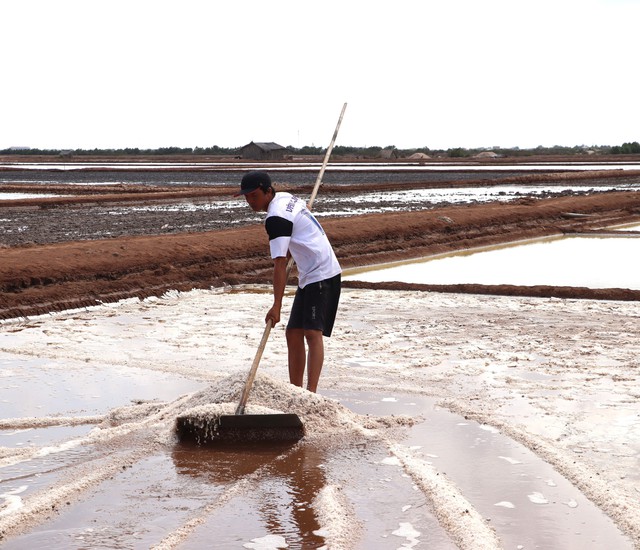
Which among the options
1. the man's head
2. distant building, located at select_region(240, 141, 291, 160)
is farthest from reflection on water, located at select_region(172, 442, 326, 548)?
distant building, located at select_region(240, 141, 291, 160)

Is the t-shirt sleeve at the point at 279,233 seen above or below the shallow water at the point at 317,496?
above

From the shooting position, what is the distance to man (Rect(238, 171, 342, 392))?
5.20 m

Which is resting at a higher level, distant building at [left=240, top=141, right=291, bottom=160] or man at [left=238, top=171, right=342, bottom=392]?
distant building at [left=240, top=141, right=291, bottom=160]

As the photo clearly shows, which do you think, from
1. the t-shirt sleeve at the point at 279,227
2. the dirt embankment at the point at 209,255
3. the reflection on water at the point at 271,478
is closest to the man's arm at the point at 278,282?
the t-shirt sleeve at the point at 279,227

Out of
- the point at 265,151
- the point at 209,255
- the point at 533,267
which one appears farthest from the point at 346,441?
the point at 265,151

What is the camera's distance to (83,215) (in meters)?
20.6

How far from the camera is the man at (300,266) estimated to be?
17.1 ft

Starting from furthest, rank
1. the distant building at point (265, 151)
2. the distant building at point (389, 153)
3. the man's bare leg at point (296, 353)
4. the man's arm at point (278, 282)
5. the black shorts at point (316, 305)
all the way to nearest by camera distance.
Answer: the distant building at point (389, 153)
the distant building at point (265, 151)
the man's bare leg at point (296, 353)
the black shorts at point (316, 305)
the man's arm at point (278, 282)

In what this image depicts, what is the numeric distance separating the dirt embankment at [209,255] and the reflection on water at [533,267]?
77 centimetres

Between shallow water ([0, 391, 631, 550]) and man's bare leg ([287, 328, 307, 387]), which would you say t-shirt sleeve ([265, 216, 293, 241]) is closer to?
man's bare leg ([287, 328, 307, 387])

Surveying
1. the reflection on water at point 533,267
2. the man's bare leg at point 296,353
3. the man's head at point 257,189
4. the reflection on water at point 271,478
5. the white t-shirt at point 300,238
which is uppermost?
the man's head at point 257,189

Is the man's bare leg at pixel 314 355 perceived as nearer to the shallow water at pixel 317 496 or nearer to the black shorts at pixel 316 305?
the black shorts at pixel 316 305

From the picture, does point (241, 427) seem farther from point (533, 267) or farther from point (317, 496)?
point (533, 267)

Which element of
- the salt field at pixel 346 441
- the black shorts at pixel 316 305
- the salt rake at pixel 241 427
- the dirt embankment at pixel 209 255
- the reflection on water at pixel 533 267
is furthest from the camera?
the reflection on water at pixel 533 267
